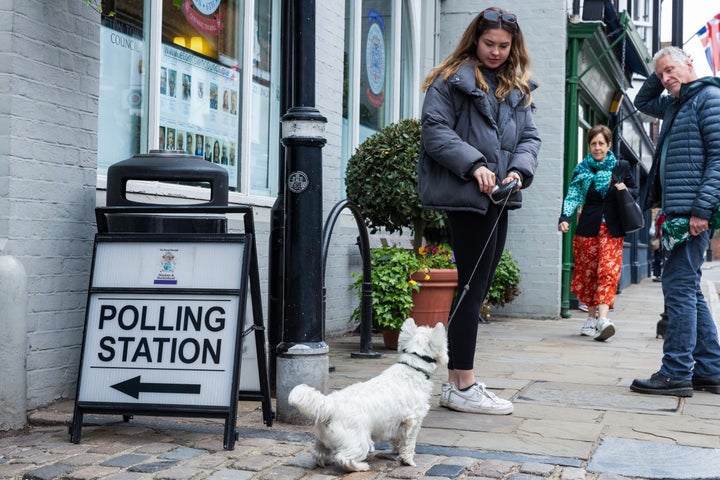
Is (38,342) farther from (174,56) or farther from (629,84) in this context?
(629,84)

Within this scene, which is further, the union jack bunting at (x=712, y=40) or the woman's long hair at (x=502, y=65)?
the union jack bunting at (x=712, y=40)

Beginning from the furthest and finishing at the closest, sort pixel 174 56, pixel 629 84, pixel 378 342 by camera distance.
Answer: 1. pixel 629 84
2. pixel 378 342
3. pixel 174 56

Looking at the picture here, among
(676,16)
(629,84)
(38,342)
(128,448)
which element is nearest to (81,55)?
(38,342)

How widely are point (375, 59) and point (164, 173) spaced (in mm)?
5679

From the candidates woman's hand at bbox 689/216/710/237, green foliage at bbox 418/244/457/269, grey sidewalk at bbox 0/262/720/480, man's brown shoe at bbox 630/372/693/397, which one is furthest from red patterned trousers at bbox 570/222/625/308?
woman's hand at bbox 689/216/710/237

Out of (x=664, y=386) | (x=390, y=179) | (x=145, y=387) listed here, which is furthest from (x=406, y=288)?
(x=145, y=387)

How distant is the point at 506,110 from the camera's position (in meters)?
4.61

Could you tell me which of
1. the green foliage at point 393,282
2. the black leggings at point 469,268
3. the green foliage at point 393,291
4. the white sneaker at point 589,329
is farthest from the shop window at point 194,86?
the white sneaker at point 589,329

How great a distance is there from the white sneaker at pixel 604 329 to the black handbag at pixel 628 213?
840 mm

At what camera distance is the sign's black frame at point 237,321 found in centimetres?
393

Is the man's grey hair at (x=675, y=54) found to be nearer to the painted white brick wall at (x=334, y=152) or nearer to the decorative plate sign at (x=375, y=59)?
the painted white brick wall at (x=334, y=152)

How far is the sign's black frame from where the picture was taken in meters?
3.93

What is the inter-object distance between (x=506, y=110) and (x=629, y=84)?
1341cm

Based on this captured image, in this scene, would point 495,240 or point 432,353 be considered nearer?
point 432,353
